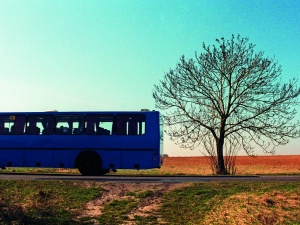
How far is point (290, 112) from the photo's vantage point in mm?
26453

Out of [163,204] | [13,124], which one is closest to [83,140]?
[13,124]

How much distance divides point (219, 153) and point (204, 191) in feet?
44.0

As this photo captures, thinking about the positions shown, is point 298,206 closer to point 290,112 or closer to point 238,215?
point 238,215

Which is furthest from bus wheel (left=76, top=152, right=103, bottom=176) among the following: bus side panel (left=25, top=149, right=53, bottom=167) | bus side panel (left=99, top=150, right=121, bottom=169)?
bus side panel (left=25, top=149, right=53, bottom=167)

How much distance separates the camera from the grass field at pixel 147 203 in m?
11.9

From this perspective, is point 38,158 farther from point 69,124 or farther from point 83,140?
point 83,140

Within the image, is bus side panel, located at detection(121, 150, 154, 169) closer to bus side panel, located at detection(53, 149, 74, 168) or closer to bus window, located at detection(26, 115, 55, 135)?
bus side panel, located at detection(53, 149, 74, 168)

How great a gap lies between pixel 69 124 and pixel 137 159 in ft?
13.7

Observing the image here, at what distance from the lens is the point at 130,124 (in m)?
20.9

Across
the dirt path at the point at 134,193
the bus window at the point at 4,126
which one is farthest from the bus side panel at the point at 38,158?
the dirt path at the point at 134,193

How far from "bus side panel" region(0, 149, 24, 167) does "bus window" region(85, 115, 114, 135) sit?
4.03m

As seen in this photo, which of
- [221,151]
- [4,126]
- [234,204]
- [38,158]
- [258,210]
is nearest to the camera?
[258,210]

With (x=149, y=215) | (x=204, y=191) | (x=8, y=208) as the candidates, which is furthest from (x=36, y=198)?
(x=204, y=191)

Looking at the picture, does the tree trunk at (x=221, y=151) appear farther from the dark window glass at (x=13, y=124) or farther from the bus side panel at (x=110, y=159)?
the dark window glass at (x=13, y=124)
